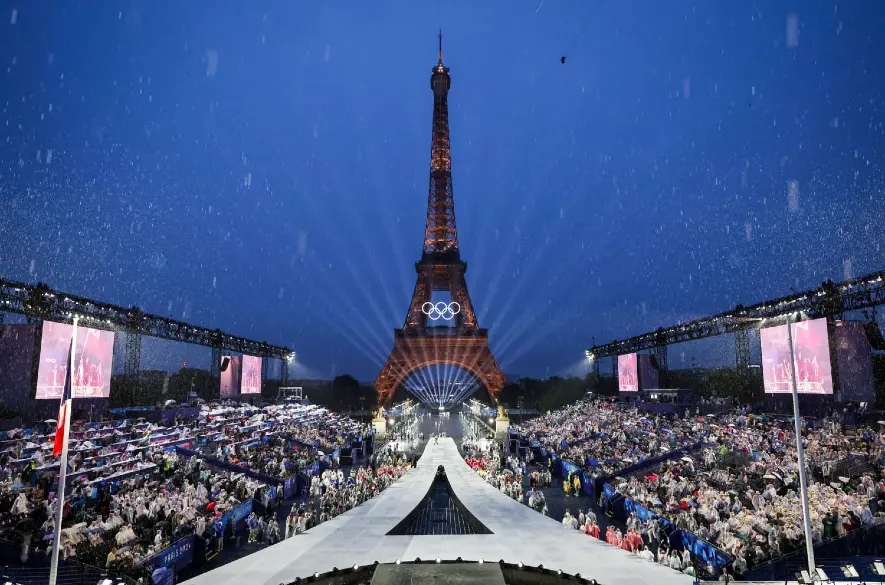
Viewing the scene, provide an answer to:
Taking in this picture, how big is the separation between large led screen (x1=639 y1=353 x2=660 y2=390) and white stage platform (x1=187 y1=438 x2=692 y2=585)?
40.0m

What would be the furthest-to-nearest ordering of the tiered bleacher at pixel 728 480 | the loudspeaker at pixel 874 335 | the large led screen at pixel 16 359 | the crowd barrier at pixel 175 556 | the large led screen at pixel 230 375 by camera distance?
1. the large led screen at pixel 230 375
2. the loudspeaker at pixel 874 335
3. the large led screen at pixel 16 359
4. the tiered bleacher at pixel 728 480
5. the crowd barrier at pixel 175 556

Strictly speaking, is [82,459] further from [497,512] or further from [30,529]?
[497,512]

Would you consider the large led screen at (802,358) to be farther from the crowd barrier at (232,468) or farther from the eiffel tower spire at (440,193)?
the eiffel tower spire at (440,193)

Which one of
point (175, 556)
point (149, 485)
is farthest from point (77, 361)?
point (175, 556)

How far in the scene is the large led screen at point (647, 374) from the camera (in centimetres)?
5562

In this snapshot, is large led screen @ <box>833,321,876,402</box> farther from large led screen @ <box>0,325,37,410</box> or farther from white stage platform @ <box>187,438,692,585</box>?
large led screen @ <box>0,325,37,410</box>

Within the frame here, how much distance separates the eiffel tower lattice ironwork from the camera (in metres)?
57.6

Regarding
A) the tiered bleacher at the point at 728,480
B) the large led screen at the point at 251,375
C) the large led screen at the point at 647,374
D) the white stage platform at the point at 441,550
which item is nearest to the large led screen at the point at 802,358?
the tiered bleacher at the point at 728,480

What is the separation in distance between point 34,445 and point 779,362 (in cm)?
4400

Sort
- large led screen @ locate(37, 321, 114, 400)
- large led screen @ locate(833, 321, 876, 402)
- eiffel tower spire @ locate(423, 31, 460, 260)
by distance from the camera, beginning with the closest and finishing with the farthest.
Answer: large led screen @ locate(37, 321, 114, 400)
large led screen @ locate(833, 321, 876, 402)
eiffel tower spire @ locate(423, 31, 460, 260)

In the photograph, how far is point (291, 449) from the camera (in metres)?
34.7

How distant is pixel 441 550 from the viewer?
48.6 ft

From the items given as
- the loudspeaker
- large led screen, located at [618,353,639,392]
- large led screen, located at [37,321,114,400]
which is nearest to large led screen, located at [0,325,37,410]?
large led screen, located at [37,321,114,400]

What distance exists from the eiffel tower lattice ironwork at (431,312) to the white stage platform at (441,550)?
36772 mm
